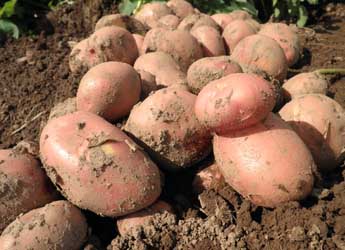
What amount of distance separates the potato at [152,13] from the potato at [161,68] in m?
0.70

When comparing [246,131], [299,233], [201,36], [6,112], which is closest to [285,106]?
[246,131]

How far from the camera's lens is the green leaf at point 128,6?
343cm

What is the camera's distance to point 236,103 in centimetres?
158

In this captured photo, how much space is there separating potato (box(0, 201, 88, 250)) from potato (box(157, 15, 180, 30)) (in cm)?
137

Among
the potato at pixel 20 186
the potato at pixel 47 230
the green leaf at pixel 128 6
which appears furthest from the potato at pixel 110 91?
the green leaf at pixel 128 6

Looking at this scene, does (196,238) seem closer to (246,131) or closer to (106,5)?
(246,131)

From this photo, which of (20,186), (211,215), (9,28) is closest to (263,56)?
(211,215)

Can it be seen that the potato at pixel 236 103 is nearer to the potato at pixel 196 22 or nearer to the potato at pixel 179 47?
the potato at pixel 179 47

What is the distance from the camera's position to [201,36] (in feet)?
8.09

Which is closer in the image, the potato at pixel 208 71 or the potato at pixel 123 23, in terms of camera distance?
the potato at pixel 208 71

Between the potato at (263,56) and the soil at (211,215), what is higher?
the potato at (263,56)

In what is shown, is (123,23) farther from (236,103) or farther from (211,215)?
(211,215)

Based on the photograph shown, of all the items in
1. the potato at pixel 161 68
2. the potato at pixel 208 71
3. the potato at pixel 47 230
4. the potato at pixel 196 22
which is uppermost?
the potato at pixel 208 71

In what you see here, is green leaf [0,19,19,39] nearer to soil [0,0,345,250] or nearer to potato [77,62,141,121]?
soil [0,0,345,250]
